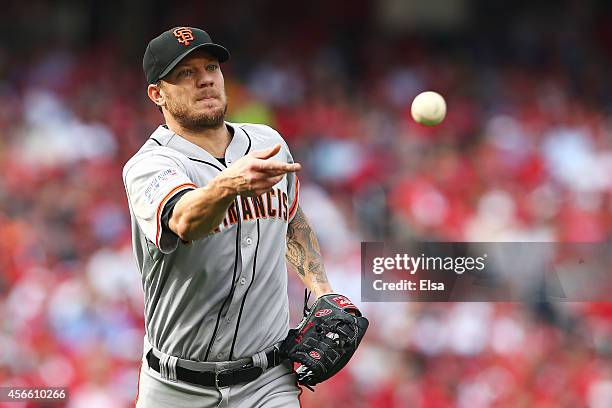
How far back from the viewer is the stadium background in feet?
23.7

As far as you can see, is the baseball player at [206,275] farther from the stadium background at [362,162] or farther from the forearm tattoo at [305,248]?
the stadium background at [362,162]

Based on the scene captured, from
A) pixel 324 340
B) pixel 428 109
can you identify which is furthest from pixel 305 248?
pixel 428 109

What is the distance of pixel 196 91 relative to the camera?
327 centimetres

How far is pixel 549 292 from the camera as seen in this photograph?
631 cm

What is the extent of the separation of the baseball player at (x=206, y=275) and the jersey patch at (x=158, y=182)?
11cm

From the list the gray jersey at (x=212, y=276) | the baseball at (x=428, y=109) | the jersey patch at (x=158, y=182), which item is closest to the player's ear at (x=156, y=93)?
the gray jersey at (x=212, y=276)

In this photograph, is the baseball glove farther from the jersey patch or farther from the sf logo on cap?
the sf logo on cap

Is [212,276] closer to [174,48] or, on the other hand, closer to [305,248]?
[305,248]

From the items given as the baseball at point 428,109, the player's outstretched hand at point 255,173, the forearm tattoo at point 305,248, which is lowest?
the forearm tattoo at point 305,248

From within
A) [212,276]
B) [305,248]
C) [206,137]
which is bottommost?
[212,276]

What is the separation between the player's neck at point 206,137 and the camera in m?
3.33

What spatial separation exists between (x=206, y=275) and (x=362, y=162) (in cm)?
585

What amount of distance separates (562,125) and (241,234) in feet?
21.5

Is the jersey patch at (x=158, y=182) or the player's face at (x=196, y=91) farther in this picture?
the player's face at (x=196, y=91)
